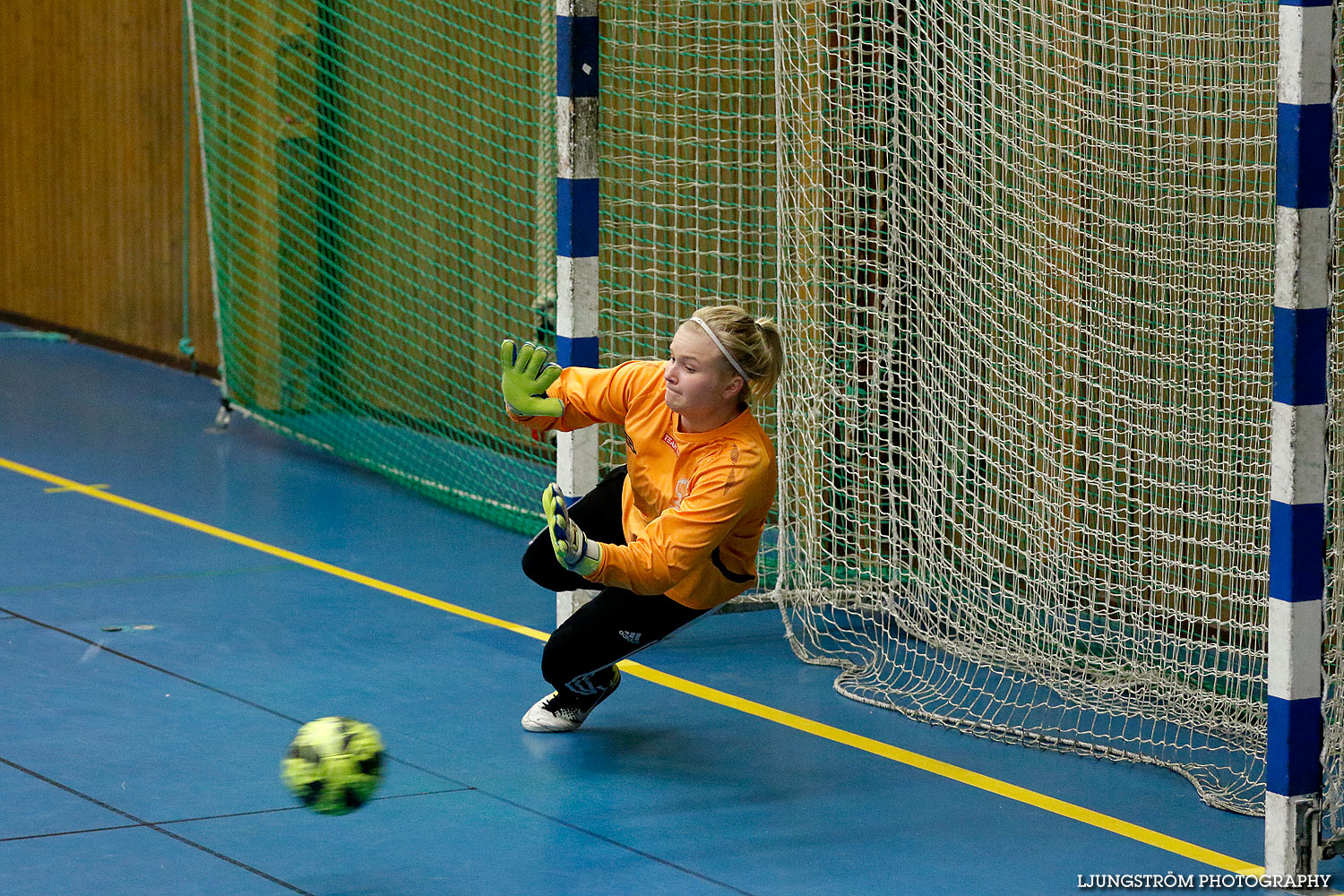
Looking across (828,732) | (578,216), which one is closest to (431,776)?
(828,732)

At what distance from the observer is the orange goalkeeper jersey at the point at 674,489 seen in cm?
451

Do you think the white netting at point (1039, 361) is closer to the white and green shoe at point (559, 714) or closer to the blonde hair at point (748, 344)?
the white and green shoe at point (559, 714)

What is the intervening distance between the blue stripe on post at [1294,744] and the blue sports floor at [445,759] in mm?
313

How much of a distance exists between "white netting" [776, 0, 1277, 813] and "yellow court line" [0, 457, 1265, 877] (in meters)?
0.34

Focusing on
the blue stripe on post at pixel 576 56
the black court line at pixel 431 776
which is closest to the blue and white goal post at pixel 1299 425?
the black court line at pixel 431 776

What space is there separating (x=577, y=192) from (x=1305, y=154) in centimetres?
251

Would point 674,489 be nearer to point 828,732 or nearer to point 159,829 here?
point 828,732

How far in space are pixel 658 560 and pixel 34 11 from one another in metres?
9.45

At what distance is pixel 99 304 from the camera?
1181 centimetres

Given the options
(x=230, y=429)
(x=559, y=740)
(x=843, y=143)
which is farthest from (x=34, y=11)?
(x=559, y=740)

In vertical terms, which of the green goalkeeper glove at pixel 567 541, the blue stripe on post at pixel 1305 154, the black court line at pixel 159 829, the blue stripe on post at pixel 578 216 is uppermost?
the blue stripe on post at pixel 1305 154

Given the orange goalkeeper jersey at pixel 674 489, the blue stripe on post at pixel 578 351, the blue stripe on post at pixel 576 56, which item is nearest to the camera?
the orange goalkeeper jersey at pixel 674 489

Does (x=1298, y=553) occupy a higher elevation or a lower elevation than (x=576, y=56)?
lower

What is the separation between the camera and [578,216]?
18.7ft
